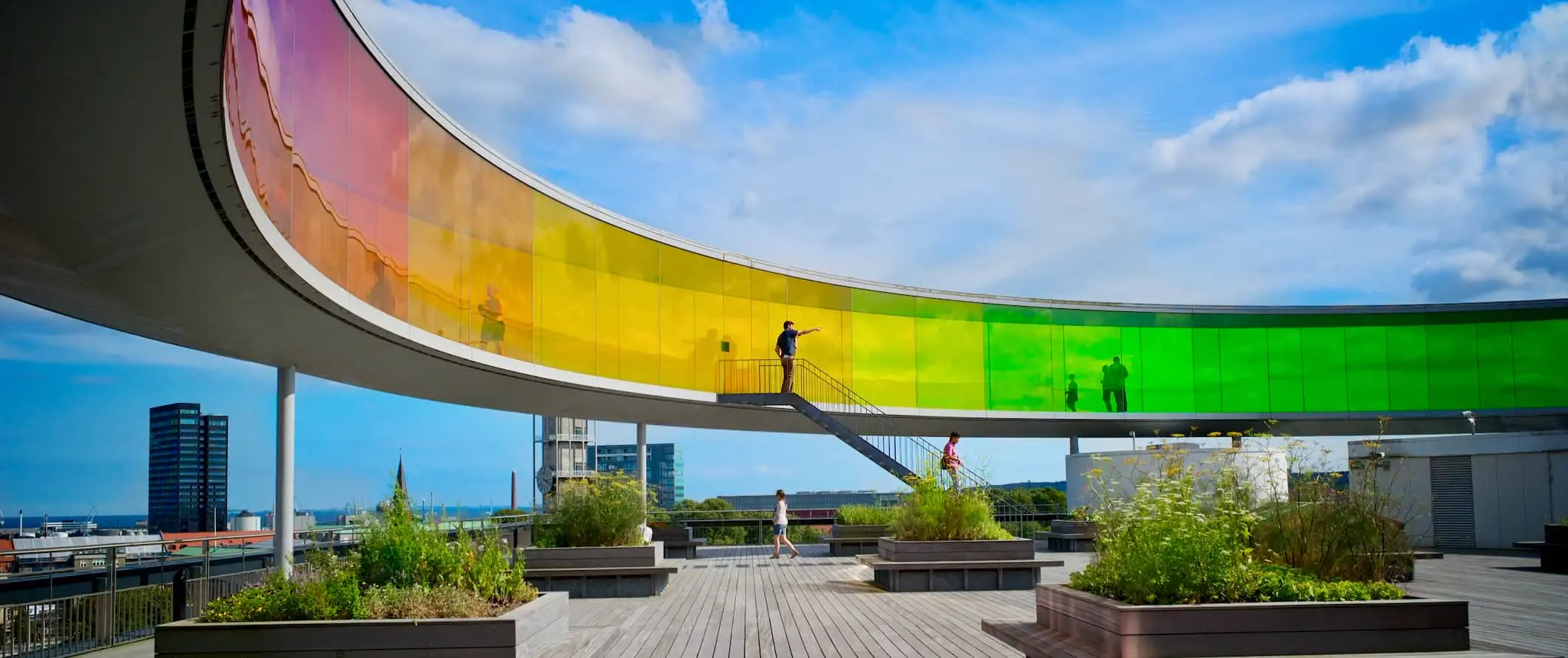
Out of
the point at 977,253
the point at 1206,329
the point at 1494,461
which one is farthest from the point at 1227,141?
the point at 1494,461

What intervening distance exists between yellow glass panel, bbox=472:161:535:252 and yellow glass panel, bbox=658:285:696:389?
4.41 m

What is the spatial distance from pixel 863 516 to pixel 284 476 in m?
11.7

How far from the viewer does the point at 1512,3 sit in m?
33.1

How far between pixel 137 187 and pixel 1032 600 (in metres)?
10.0

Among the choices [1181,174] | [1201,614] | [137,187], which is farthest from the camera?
[1181,174]

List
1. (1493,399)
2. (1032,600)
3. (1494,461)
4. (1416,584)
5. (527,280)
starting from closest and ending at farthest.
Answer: (1032,600), (1416,584), (527,280), (1494,461), (1493,399)

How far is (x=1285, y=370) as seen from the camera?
29.7 metres

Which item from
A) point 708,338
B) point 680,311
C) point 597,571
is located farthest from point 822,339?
point 597,571

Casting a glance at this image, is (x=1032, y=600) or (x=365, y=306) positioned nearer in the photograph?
(x=365, y=306)

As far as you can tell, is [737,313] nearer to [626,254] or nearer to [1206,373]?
[626,254]

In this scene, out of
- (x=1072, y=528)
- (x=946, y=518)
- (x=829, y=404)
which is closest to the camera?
(x=946, y=518)

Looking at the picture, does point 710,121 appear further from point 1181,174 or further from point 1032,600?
point 1032,600

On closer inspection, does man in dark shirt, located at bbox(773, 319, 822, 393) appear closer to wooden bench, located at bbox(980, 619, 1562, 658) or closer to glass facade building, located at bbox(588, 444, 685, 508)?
wooden bench, located at bbox(980, 619, 1562, 658)

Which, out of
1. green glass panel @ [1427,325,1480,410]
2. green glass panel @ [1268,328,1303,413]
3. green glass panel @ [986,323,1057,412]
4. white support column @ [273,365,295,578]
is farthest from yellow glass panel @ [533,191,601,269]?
green glass panel @ [1427,325,1480,410]
